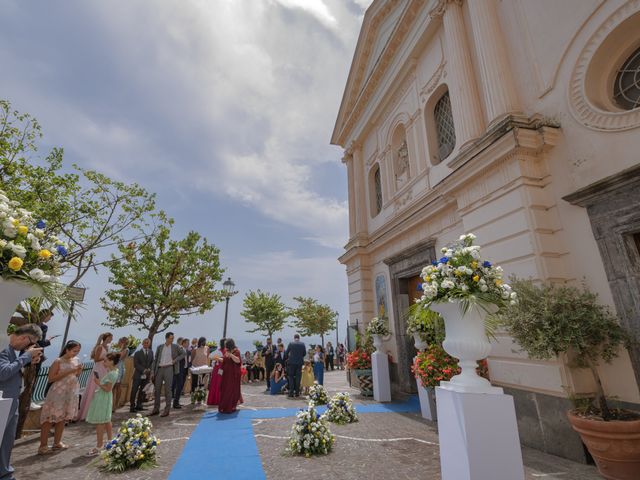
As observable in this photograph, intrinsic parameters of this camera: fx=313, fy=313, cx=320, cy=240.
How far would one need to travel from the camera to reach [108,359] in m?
5.72

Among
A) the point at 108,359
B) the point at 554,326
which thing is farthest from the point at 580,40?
the point at 108,359

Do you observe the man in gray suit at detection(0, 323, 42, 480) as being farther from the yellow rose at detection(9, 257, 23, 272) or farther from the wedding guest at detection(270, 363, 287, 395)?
the wedding guest at detection(270, 363, 287, 395)

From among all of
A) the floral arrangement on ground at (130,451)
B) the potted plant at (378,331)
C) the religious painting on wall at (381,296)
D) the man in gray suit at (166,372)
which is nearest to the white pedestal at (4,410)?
the floral arrangement on ground at (130,451)

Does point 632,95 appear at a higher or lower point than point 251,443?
higher

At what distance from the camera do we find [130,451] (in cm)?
453

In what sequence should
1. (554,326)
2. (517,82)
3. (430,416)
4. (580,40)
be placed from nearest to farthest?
(554,326), (580,40), (517,82), (430,416)

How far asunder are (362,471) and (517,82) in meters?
7.73

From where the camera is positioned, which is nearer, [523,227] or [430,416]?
[523,227]

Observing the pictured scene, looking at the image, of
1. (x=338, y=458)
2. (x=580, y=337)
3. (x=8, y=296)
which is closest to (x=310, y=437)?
(x=338, y=458)

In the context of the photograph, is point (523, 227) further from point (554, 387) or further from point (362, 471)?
point (362, 471)

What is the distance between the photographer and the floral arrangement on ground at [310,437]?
4.96m

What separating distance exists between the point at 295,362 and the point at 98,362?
18.5 feet

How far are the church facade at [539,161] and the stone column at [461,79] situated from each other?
0.03 meters

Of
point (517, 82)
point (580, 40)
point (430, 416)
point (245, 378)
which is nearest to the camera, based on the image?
point (580, 40)
